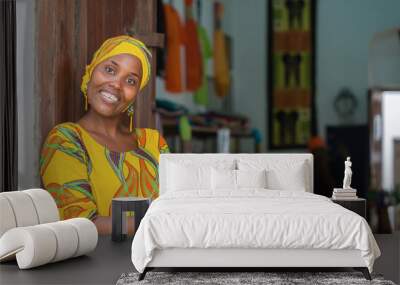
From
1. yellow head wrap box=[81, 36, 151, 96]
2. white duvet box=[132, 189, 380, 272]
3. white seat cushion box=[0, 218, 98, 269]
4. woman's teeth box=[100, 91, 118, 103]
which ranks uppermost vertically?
yellow head wrap box=[81, 36, 151, 96]

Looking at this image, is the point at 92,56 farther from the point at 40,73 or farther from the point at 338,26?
the point at 338,26

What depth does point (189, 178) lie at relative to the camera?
5621 millimetres

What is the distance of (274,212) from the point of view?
4258 millimetres

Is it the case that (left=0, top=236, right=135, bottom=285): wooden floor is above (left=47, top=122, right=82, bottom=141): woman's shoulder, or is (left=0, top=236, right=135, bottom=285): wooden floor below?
below

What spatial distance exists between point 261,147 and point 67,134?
166 inches

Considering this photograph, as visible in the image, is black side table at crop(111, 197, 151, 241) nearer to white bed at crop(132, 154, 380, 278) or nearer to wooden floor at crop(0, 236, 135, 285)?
wooden floor at crop(0, 236, 135, 285)

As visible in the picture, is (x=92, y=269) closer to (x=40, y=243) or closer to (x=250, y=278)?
(x=40, y=243)

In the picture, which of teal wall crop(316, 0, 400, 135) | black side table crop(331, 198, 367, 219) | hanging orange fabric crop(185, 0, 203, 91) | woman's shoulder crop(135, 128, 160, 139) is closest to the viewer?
black side table crop(331, 198, 367, 219)

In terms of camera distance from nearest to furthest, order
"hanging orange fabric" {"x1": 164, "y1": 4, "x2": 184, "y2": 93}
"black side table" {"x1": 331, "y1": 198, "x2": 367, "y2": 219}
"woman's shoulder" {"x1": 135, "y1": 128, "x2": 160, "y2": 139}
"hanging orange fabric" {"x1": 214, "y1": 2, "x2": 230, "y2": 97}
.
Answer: "black side table" {"x1": 331, "y1": 198, "x2": 367, "y2": 219} → "woman's shoulder" {"x1": 135, "y1": 128, "x2": 160, "y2": 139} → "hanging orange fabric" {"x1": 164, "y1": 4, "x2": 184, "y2": 93} → "hanging orange fabric" {"x1": 214, "y1": 2, "x2": 230, "y2": 97}

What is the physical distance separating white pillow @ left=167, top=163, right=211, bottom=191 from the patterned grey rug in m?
1.29

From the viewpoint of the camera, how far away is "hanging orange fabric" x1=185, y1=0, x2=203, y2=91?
8.13 meters

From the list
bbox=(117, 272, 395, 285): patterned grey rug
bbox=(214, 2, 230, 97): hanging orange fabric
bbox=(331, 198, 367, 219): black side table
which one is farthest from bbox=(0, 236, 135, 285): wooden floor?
bbox=(214, 2, 230, 97): hanging orange fabric

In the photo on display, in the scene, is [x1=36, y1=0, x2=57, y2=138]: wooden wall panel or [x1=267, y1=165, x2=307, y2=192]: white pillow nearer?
[x1=267, y1=165, x2=307, y2=192]: white pillow

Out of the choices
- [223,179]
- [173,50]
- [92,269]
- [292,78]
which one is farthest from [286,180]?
[292,78]
